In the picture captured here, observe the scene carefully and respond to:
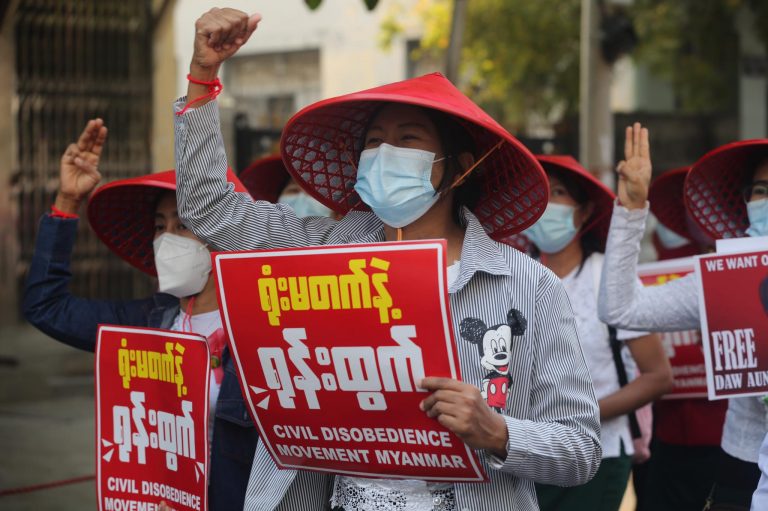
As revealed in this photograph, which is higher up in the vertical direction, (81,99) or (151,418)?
(81,99)

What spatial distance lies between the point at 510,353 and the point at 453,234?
390mm

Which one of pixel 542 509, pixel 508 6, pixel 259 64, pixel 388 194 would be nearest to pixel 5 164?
pixel 508 6

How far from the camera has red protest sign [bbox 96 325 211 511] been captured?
2967 mm

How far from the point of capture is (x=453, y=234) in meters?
2.76

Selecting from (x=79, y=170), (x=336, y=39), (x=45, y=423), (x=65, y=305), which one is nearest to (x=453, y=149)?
(x=79, y=170)

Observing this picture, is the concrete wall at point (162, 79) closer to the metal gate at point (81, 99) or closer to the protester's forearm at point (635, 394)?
the metal gate at point (81, 99)

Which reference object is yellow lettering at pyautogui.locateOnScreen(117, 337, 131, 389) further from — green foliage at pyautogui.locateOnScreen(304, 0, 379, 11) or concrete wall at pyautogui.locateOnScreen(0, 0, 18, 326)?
concrete wall at pyautogui.locateOnScreen(0, 0, 18, 326)

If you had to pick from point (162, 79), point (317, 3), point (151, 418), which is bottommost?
point (151, 418)

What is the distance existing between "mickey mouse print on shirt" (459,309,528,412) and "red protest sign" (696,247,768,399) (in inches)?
37.8

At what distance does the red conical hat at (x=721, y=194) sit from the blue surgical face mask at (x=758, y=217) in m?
0.22

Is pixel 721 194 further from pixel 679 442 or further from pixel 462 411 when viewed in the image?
pixel 462 411

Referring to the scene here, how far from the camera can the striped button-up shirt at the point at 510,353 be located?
2447 mm

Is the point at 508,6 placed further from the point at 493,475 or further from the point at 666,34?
the point at 493,475

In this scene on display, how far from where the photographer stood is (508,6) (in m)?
16.6
